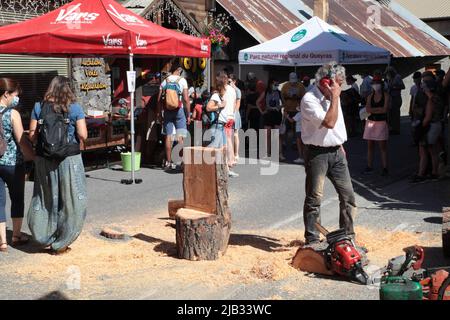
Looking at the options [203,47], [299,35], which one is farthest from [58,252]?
[299,35]

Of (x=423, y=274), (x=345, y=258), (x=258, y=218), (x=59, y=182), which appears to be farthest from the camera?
(x=258, y=218)

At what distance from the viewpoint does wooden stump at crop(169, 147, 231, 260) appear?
21.4 feet

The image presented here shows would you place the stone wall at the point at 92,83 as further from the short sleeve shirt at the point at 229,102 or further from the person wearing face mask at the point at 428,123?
the person wearing face mask at the point at 428,123

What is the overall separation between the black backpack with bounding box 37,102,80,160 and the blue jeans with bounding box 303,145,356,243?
2.40m

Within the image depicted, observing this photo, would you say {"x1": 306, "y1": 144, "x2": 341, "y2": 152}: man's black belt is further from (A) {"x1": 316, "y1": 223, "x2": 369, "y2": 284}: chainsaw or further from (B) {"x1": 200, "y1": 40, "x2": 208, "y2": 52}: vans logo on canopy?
(B) {"x1": 200, "y1": 40, "x2": 208, "y2": 52}: vans logo on canopy

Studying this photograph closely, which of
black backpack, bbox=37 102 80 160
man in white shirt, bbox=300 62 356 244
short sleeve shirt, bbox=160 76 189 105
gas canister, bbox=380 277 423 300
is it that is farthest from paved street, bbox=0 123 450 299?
short sleeve shirt, bbox=160 76 189 105

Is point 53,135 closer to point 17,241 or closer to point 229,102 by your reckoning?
point 17,241

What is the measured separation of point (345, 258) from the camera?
5.70 metres

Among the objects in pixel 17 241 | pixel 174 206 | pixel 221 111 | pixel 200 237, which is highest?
A: pixel 221 111

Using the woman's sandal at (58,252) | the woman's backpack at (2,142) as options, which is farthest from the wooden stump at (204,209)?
the woman's backpack at (2,142)

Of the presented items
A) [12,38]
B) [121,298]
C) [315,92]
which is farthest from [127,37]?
[121,298]

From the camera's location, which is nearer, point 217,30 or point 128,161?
point 128,161

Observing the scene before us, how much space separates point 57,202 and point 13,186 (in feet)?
1.99

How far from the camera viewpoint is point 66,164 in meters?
6.69
